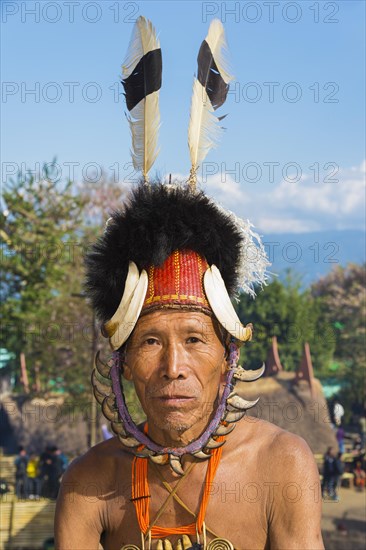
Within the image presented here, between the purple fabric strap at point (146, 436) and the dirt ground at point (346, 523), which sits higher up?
the purple fabric strap at point (146, 436)

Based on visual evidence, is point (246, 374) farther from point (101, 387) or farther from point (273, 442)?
point (101, 387)

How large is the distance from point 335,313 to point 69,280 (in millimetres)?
14912

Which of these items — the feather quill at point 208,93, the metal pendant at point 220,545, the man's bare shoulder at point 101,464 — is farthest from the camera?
the feather quill at point 208,93

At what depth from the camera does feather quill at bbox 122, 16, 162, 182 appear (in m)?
3.78

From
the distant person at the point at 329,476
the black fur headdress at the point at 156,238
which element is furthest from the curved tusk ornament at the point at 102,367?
the distant person at the point at 329,476

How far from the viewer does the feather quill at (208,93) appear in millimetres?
3758

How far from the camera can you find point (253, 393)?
2469cm

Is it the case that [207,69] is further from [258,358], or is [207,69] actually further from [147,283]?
[258,358]

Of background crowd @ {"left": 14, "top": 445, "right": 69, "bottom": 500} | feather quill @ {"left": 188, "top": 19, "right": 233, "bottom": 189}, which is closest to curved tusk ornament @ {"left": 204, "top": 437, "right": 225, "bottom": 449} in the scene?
feather quill @ {"left": 188, "top": 19, "right": 233, "bottom": 189}

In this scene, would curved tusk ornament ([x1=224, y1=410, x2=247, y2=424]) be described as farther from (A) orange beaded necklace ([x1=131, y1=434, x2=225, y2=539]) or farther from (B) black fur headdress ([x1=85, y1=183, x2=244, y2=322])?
(B) black fur headdress ([x1=85, y1=183, x2=244, y2=322])

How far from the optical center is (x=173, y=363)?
3301mm

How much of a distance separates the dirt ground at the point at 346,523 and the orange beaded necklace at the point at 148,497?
32.3ft

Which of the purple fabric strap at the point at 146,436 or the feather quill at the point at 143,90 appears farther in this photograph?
the feather quill at the point at 143,90

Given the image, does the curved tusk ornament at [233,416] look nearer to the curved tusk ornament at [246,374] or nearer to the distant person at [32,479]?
the curved tusk ornament at [246,374]
